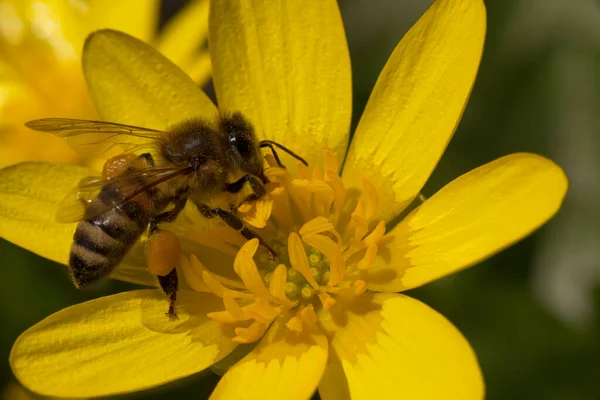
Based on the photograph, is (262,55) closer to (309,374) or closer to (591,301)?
(309,374)

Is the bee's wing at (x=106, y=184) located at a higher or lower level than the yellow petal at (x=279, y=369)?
higher

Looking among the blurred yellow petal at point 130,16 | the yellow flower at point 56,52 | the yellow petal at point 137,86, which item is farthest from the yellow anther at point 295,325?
the blurred yellow petal at point 130,16

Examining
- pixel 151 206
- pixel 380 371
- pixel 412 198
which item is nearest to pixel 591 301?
pixel 412 198

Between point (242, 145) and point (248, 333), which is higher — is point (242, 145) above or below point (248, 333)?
above

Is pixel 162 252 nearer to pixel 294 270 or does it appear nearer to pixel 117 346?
pixel 117 346

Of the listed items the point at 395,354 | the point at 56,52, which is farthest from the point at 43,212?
the point at 56,52

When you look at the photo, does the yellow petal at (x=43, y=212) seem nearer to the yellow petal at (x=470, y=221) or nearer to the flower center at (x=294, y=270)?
the flower center at (x=294, y=270)
